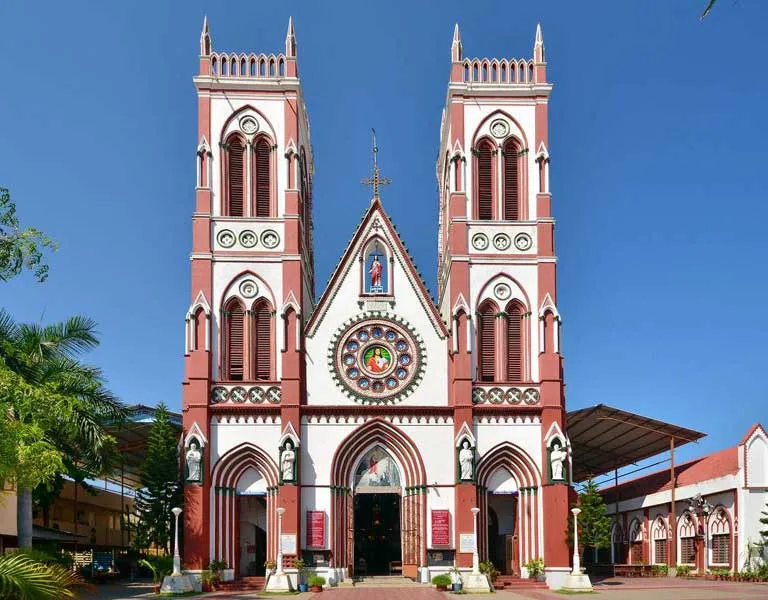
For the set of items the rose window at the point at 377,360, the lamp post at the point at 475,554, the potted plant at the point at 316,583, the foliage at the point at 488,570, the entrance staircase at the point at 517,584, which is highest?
the rose window at the point at 377,360

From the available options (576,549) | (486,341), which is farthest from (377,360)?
(576,549)

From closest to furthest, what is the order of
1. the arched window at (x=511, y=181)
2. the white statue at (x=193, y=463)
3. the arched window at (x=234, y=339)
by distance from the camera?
the white statue at (x=193, y=463) → the arched window at (x=234, y=339) → the arched window at (x=511, y=181)

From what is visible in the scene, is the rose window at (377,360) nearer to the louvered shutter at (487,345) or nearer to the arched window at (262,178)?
the louvered shutter at (487,345)

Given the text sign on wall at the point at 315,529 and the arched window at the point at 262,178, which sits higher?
the arched window at the point at 262,178

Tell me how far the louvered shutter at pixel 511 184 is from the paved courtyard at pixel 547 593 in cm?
1611

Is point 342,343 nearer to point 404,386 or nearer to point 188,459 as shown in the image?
point 404,386

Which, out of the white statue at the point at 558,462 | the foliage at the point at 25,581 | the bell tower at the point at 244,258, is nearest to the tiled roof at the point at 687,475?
the white statue at the point at 558,462

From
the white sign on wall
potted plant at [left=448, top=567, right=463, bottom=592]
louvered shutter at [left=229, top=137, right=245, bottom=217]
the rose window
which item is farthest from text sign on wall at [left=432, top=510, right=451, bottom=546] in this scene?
louvered shutter at [left=229, top=137, right=245, bottom=217]

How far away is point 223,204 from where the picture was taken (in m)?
44.1

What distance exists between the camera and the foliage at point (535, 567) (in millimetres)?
40906

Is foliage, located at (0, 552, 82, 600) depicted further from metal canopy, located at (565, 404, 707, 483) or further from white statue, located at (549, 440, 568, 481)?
metal canopy, located at (565, 404, 707, 483)

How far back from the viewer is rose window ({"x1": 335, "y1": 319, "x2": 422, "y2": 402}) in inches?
1683

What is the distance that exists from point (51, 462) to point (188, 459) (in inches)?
582

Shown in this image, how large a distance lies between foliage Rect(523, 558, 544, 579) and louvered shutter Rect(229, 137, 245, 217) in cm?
1909
